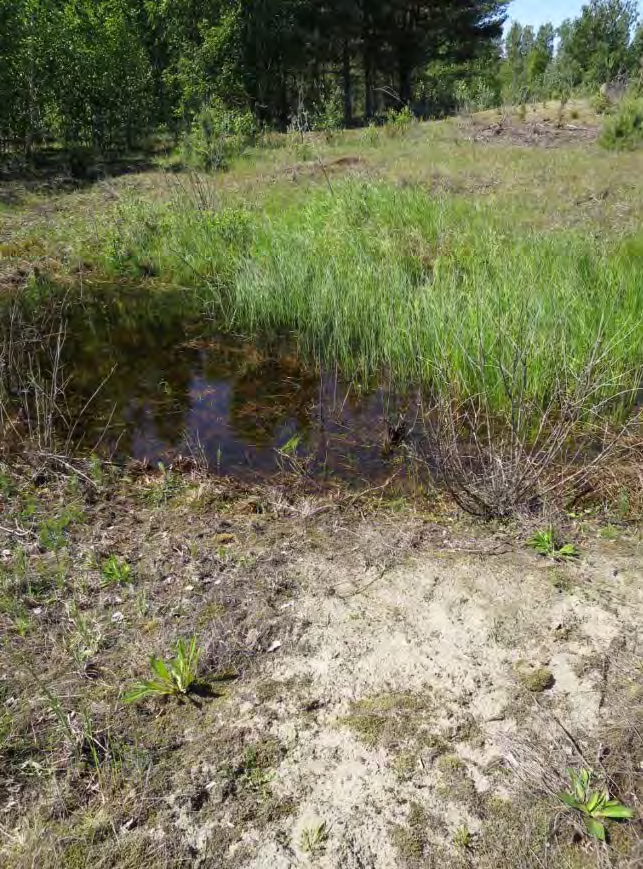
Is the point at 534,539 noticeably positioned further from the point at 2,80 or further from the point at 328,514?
the point at 2,80

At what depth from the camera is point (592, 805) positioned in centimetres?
155

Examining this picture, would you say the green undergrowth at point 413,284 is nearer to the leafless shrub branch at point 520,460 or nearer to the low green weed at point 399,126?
the leafless shrub branch at point 520,460

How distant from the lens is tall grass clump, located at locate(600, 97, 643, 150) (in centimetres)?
1127

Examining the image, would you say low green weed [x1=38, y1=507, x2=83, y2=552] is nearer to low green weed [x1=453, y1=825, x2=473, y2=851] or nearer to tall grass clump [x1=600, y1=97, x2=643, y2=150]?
low green weed [x1=453, y1=825, x2=473, y2=851]

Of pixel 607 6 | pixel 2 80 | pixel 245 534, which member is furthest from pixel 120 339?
pixel 607 6

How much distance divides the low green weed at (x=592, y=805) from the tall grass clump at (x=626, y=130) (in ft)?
42.4

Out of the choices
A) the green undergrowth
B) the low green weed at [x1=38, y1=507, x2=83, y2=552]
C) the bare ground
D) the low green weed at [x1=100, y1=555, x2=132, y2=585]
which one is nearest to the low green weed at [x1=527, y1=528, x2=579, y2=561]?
the bare ground

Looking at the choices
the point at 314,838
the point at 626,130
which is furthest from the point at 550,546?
the point at 626,130

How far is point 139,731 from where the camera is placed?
1.85 m

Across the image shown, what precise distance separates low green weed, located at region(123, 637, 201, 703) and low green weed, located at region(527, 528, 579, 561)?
63.7 inches

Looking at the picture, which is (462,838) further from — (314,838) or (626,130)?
(626,130)

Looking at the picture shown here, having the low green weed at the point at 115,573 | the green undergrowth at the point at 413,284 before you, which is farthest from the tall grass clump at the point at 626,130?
the low green weed at the point at 115,573

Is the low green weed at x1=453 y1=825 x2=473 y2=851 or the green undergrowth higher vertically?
the green undergrowth

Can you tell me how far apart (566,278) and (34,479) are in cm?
427
